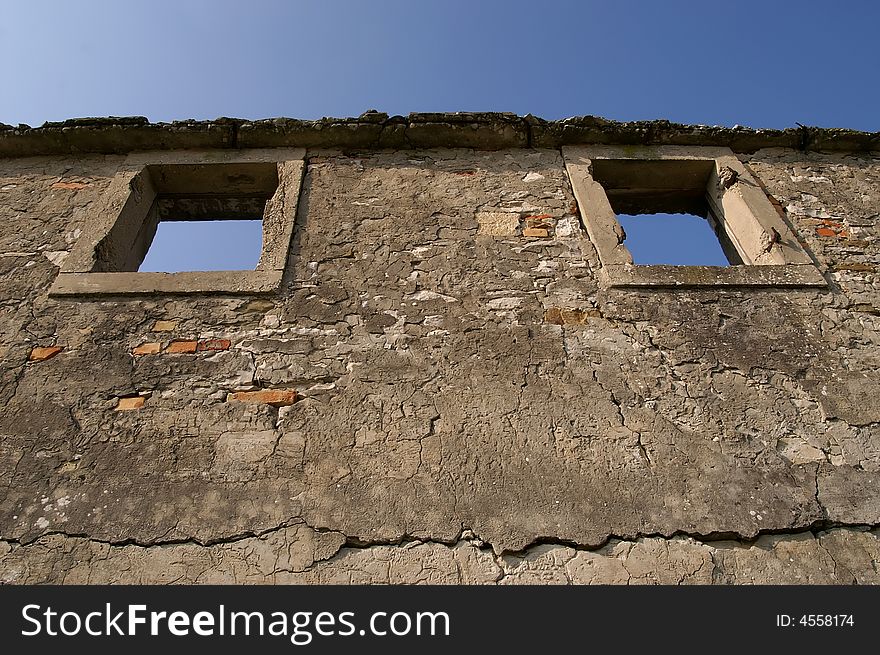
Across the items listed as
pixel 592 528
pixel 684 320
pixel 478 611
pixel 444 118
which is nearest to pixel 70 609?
pixel 478 611

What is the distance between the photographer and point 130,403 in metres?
2.92

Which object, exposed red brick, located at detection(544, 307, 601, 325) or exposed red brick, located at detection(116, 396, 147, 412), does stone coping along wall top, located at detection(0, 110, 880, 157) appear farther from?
exposed red brick, located at detection(116, 396, 147, 412)

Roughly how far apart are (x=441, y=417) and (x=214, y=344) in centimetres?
131

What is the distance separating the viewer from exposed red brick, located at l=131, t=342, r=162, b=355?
3.12 meters

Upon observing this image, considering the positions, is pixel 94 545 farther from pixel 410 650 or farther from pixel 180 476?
pixel 410 650

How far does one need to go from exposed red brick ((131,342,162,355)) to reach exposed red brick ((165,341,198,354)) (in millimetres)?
52

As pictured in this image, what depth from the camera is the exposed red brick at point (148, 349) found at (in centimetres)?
312

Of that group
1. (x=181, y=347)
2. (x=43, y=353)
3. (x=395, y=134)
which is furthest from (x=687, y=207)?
(x=43, y=353)

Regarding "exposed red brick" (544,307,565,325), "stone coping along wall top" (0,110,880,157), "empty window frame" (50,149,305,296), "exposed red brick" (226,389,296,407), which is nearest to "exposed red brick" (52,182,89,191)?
"empty window frame" (50,149,305,296)

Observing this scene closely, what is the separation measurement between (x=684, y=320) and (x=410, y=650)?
225cm

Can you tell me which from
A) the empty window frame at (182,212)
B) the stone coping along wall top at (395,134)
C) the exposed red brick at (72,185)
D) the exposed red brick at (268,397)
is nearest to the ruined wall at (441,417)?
the exposed red brick at (268,397)

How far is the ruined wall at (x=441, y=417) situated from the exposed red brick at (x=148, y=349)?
0.01 metres

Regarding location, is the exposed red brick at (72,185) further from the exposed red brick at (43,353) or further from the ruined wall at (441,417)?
the exposed red brick at (43,353)

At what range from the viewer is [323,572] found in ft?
7.77
